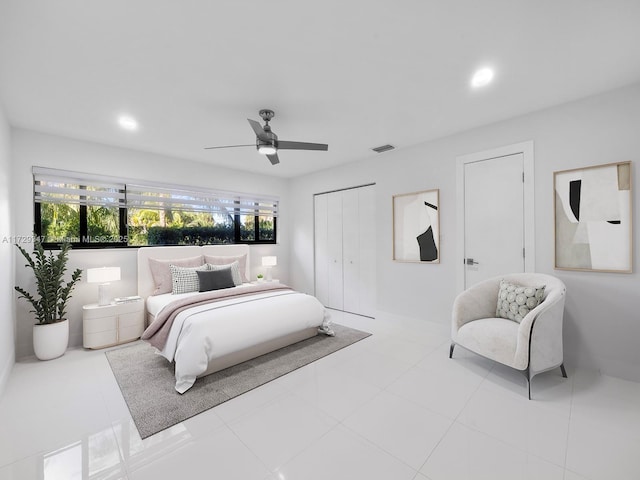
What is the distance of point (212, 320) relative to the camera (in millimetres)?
2699

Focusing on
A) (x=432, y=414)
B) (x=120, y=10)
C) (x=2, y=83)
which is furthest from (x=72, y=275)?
(x=432, y=414)

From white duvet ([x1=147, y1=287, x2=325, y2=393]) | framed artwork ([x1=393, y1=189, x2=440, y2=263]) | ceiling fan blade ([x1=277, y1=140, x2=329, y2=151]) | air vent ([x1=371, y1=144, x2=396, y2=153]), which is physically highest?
air vent ([x1=371, y1=144, x2=396, y2=153])

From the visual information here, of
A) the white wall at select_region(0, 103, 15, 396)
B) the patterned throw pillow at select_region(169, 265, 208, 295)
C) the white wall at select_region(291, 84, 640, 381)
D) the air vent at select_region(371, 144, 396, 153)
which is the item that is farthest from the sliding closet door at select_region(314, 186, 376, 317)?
the white wall at select_region(0, 103, 15, 396)

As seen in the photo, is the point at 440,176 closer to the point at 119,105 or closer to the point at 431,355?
the point at 431,355

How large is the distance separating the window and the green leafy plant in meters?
0.44

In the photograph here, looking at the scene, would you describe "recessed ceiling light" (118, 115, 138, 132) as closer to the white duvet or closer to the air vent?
the white duvet

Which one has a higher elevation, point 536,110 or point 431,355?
point 536,110

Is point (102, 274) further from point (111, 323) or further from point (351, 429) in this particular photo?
point (351, 429)

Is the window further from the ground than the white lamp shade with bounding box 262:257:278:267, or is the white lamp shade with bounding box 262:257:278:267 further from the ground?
the window

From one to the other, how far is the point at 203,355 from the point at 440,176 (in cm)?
346

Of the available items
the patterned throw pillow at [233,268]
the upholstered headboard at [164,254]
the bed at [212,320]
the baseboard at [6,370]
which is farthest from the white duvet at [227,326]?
the baseboard at [6,370]

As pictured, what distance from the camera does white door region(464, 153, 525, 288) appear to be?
10.4 feet

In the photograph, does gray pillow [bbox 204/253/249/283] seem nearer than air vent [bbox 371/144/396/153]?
No

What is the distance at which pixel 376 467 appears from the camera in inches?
64.4
